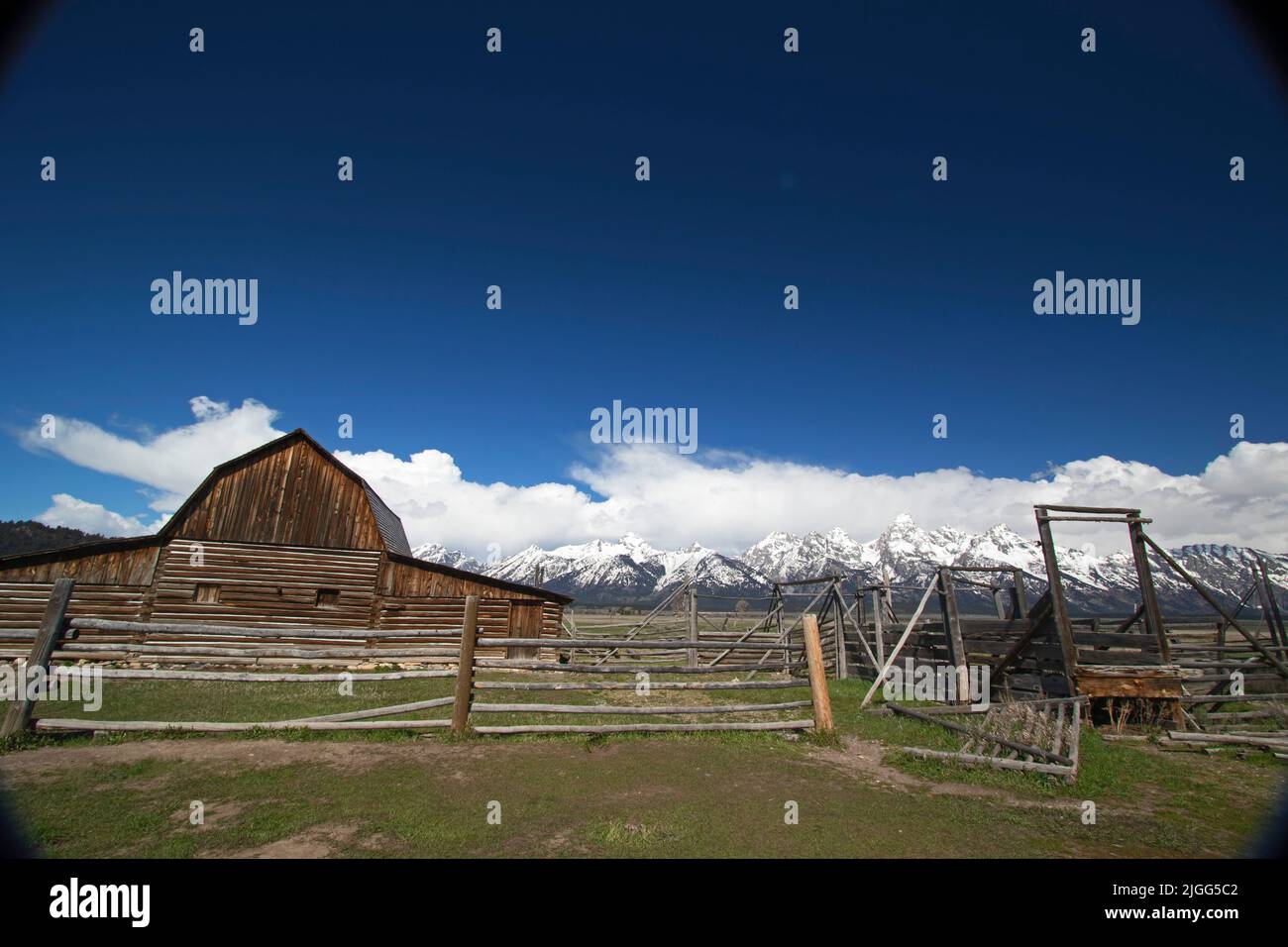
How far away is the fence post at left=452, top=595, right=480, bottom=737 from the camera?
8398 mm

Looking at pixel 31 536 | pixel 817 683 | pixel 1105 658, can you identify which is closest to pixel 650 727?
pixel 817 683

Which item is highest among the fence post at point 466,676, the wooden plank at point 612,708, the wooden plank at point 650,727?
the fence post at point 466,676

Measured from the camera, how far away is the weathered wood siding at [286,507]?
20.0 meters

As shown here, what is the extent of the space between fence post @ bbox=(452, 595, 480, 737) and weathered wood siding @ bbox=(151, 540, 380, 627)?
1397cm

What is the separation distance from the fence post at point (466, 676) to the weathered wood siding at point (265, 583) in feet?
Result: 45.8

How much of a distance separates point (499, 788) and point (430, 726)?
8.67 feet

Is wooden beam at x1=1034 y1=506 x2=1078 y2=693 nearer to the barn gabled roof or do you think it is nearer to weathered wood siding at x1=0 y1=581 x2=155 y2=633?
the barn gabled roof

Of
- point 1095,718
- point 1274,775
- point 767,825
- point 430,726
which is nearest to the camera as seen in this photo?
point 767,825

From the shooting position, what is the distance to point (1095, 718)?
33.4ft

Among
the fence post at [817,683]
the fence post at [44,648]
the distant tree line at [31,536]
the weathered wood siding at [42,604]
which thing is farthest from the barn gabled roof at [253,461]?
the distant tree line at [31,536]

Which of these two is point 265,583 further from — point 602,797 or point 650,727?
point 602,797

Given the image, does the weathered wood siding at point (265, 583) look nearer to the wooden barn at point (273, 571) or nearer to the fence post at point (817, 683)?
the wooden barn at point (273, 571)
